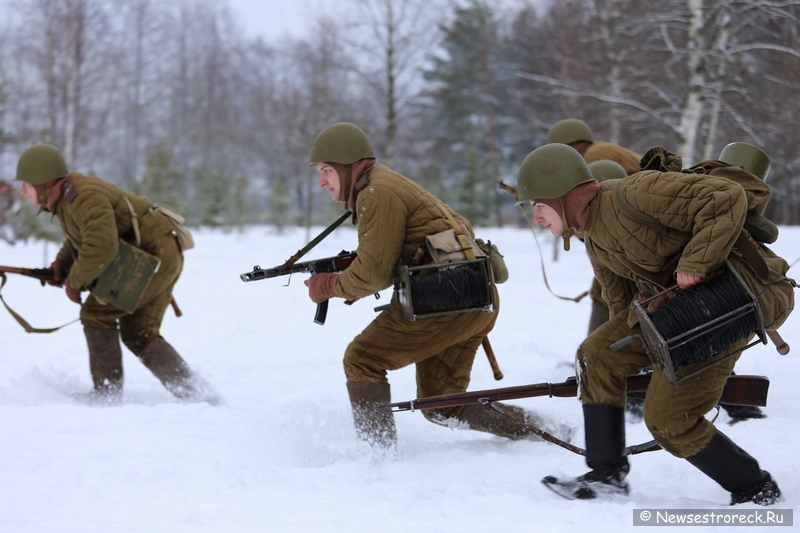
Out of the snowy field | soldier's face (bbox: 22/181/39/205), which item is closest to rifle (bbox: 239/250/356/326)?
the snowy field

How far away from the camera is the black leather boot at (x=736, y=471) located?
3.15m

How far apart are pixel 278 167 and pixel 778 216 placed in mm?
22629

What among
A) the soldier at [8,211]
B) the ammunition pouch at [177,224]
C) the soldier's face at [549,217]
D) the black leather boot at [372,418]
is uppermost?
the soldier's face at [549,217]

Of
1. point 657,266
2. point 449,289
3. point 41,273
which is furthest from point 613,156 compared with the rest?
point 41,273

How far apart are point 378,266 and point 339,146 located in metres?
0.70

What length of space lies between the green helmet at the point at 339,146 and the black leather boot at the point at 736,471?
7.29ft

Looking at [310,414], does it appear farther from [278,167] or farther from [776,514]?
[278,167]

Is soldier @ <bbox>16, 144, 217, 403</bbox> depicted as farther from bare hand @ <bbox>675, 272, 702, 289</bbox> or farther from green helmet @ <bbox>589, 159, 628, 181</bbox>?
bare hand @ <bbox>675, 272, 702, 289</bbox>

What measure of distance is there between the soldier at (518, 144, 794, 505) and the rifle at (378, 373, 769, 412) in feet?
0.76

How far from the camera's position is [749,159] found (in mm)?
3693

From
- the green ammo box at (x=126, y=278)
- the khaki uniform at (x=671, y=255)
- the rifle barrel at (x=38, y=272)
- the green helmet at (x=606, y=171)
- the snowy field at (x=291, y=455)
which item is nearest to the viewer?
the khaki uniform at (x=671, y=255)

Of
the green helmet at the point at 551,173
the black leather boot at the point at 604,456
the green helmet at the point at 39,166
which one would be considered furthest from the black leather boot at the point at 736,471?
the green helmet at the point at 39,166

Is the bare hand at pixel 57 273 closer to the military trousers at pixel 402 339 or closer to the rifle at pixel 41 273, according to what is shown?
the rifle at pixel 41 273

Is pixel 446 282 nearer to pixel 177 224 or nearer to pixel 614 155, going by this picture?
pixel 614 155
